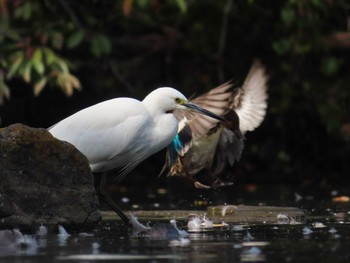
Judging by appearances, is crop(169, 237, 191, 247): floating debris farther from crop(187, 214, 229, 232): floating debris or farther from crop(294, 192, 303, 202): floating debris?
crop(294, 192, 303, 202): floating debris

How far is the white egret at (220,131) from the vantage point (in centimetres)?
873

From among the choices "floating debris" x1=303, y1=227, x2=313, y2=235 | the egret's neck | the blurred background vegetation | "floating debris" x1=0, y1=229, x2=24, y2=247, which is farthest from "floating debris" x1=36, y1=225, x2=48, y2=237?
the blurred background vegetation

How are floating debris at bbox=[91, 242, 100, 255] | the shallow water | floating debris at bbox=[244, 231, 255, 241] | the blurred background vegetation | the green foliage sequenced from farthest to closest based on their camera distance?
the blurred background vegetation, the green foliage, floating debris at bbox=[244, 231, 255, 241], floating debris at bbox=[91, 242, 100, 255], the shallow water

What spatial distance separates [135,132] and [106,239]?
134 centimetres

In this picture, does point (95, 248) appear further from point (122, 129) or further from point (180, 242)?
point (122, 129)

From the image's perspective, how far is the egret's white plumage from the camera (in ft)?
24.2

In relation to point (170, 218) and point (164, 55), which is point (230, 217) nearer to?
point (170, 218)

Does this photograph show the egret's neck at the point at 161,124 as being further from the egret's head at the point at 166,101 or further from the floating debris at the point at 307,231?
the floating debris at the point at 307,231

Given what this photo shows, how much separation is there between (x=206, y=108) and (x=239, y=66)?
5670 millimetres

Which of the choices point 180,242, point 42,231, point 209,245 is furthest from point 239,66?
point 209,245

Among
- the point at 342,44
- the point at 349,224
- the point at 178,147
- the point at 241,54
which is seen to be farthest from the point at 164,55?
the point at 349,224

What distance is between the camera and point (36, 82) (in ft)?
37.0

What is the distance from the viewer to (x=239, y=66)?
1420 cm

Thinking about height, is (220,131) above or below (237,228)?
above
